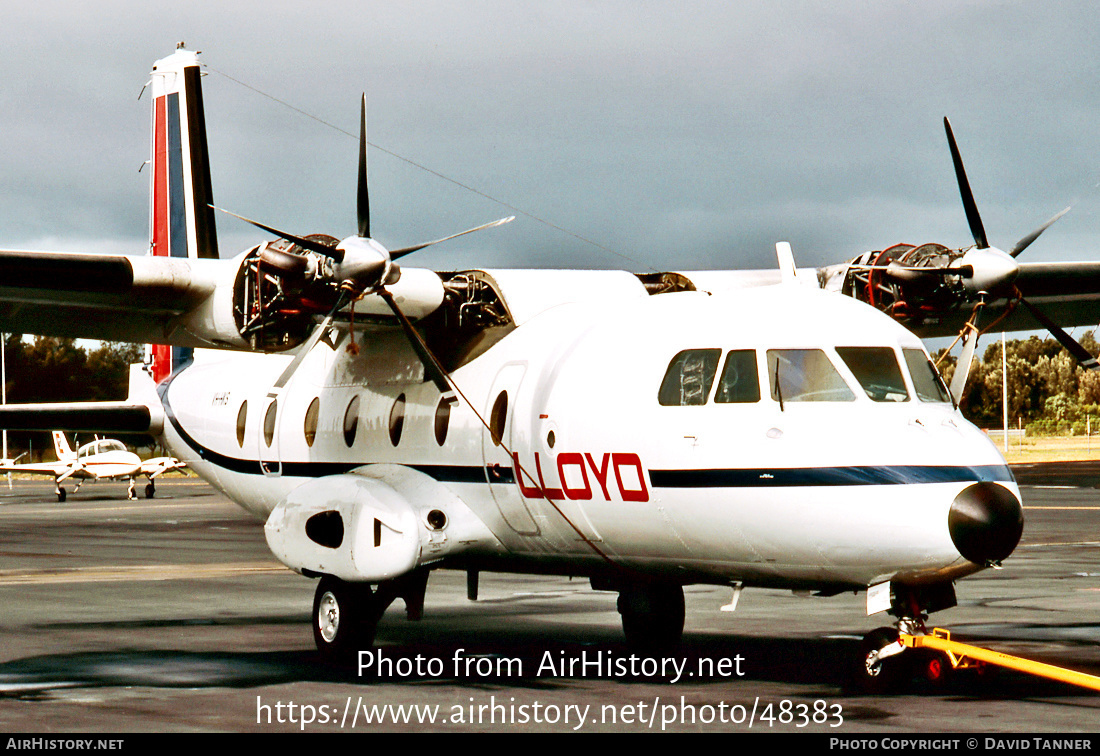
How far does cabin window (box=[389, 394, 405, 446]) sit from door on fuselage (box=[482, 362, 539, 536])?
1.28 metres

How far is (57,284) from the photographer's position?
1246 centimetres

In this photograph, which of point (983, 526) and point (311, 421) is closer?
point (983, 526)

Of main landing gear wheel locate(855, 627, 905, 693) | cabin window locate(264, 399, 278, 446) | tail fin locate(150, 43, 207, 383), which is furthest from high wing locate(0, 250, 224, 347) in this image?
main landing gear wheel locate(855, 627, 905, 693)

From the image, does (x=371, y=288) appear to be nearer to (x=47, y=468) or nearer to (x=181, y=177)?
(x=181, y=177)

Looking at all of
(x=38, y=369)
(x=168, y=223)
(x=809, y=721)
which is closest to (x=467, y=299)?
(x=809, y=721)

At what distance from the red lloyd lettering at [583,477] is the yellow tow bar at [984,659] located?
7.46 ft

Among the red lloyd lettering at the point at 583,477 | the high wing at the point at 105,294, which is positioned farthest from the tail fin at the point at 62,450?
the red lloyd lettering at the point at 583,477

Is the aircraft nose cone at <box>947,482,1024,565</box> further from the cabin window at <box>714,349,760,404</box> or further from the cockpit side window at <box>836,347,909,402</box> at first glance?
the cabin window at <box>714,349,760,404</box>

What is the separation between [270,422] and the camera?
1496 centimetres

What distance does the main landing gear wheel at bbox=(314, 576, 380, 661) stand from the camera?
12305 mm

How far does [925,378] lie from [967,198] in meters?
3.55

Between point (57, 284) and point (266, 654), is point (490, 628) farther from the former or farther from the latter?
point (57, 284)

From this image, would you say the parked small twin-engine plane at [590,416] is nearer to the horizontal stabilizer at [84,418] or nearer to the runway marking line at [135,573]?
the horizontal stabilizer at [84,418]

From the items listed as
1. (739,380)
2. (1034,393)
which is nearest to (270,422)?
(739,380)
